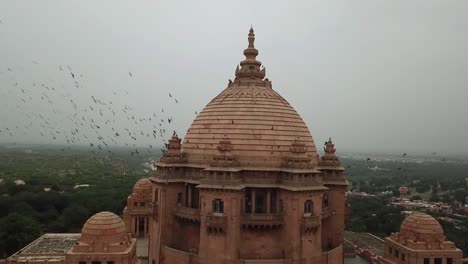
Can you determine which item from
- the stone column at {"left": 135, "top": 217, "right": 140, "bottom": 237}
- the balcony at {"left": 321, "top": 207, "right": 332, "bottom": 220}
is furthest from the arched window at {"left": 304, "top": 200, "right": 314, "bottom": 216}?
the stone column at {"left": 135, "top": 217, "right": 140, "bottom": 237}

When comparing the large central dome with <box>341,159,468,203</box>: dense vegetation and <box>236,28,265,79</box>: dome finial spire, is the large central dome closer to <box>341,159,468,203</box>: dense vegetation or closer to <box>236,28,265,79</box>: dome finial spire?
<box>236,28,265,79</box>: dome finial spire

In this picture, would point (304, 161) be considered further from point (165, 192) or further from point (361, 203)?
point (361, 203)

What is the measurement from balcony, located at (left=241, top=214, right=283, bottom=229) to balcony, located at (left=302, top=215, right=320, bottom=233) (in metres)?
1.28

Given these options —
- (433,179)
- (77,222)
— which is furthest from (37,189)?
(433,179)

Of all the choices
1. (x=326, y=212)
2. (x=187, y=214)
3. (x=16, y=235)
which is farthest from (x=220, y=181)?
(x=16, y=235)

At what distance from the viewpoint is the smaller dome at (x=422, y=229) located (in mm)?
22578

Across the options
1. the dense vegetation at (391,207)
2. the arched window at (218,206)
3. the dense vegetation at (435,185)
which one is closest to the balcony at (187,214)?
the arched window at (218,206)

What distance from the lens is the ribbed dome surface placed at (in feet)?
78.1

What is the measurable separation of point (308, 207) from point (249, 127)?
589 cm

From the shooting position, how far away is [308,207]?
22.7 metres

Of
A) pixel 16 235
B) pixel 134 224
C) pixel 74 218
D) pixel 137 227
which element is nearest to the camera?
pixel 134 224

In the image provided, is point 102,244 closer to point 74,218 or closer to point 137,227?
point 137,227

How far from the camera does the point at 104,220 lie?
20.7 m

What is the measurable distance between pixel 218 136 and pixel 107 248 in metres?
8.97
